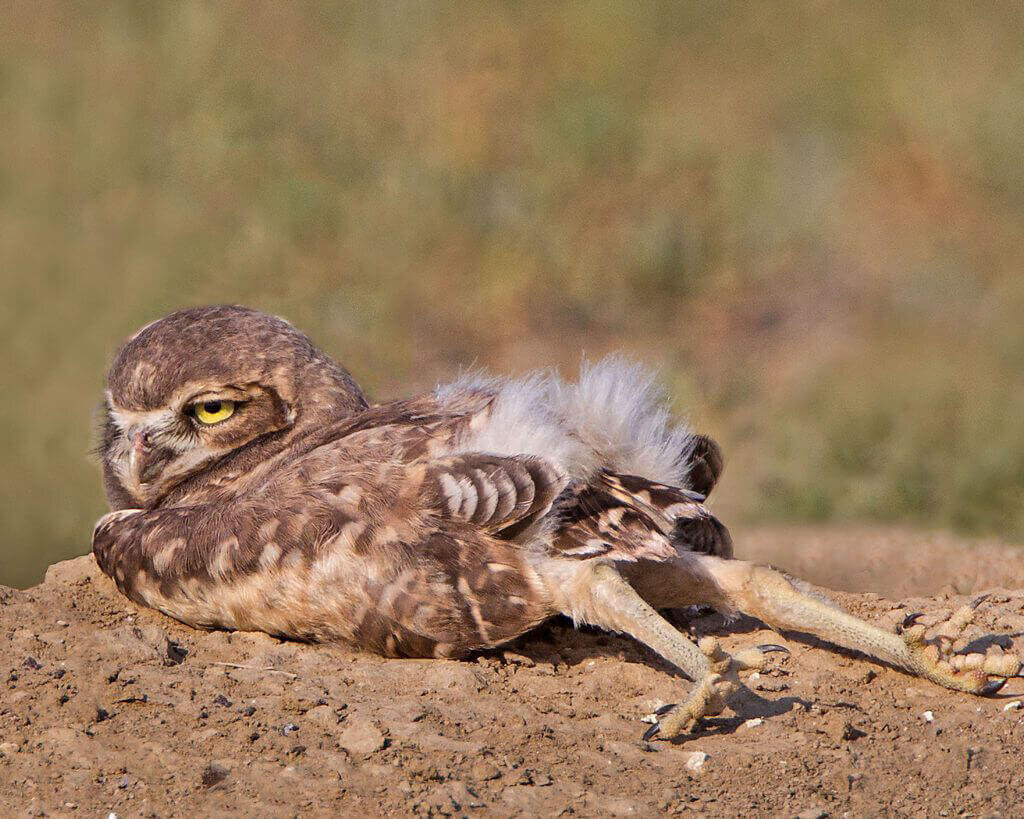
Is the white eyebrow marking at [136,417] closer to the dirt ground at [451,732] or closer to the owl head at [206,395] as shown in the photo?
the owl head at [206,395]

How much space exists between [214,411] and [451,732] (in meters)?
2.13

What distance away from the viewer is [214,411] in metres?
5.93

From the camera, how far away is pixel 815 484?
9641 millimetres

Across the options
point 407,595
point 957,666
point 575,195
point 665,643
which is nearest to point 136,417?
point 407,595

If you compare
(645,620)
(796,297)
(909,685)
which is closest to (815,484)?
(796,297)

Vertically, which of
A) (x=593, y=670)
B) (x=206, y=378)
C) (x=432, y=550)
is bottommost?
(x=593, y=670)

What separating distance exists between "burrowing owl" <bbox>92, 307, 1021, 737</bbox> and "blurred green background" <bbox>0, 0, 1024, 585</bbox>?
14.4 feet

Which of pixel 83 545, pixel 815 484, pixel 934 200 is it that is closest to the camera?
pixel 83 545

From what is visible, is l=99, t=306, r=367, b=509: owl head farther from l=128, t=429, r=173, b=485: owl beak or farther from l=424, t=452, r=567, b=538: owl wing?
l=424, t=452, r=567, b=538: owl wing

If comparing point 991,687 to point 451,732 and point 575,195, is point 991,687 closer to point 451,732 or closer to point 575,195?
point 451,732

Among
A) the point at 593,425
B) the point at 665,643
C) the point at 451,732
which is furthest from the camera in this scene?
Answer: the point at 593,425

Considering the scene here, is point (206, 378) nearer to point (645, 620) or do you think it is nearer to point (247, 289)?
point (645, 620)

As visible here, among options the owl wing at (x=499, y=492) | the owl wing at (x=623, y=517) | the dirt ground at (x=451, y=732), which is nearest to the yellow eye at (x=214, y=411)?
the dirt ground at (x=451, y=732)

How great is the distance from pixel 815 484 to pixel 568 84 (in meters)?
5.92
